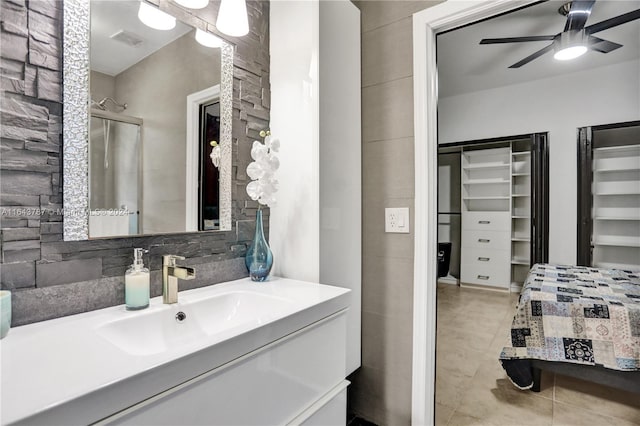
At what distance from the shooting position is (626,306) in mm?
1795

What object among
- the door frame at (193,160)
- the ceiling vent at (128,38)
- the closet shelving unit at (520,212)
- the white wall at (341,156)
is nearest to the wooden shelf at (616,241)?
A: the closet shelving unit at (520,212)

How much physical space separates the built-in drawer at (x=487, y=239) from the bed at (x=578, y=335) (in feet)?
6.55

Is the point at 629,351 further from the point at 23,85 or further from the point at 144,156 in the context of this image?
the point at 23,85

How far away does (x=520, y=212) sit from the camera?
4258 mm

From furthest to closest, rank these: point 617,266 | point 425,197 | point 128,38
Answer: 1. point 617,266
2. point 425,197
3. point 128,38

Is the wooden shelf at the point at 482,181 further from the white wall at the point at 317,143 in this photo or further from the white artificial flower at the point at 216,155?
the white artificial flower at the point at 216,155

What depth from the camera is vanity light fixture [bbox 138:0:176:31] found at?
3.59ft

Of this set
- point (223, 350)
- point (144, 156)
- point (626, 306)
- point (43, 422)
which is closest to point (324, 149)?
point (144, 156)

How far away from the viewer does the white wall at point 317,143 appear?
134 cm

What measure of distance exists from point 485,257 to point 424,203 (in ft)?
11.2

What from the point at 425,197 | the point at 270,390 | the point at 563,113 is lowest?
the point at 270,390

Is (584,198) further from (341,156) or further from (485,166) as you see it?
(341,156)

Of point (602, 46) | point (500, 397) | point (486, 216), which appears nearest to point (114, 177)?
point (500, 397)

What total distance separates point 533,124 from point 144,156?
435cm
